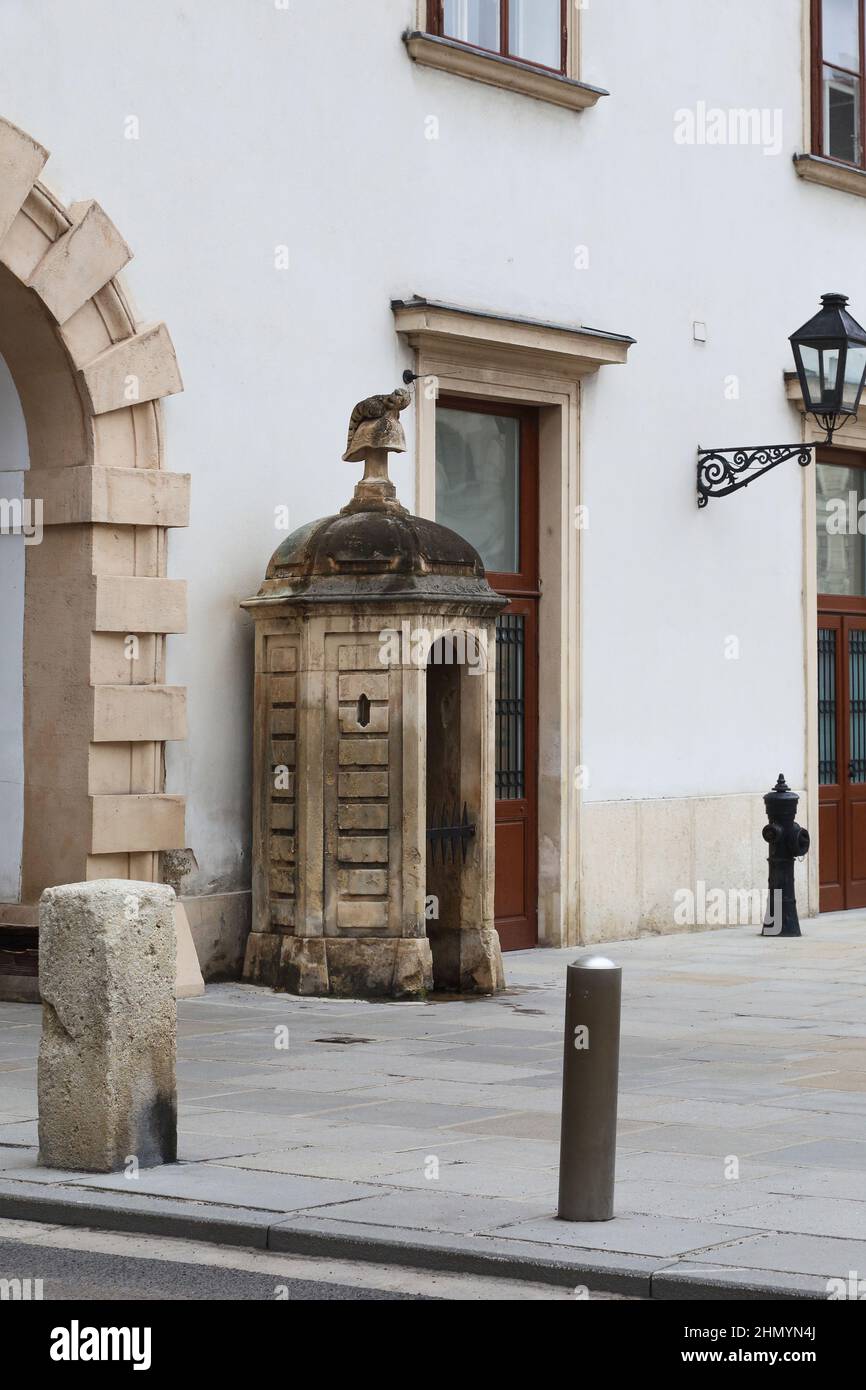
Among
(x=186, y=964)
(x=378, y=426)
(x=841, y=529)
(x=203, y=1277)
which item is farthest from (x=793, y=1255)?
(x=841, y=529)

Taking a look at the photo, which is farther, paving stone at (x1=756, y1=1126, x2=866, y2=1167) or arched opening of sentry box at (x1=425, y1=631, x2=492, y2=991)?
arched opening of sentry box at (x1=425, y1=631, x2=492, y2=991)

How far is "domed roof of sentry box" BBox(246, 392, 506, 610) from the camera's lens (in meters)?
11.5

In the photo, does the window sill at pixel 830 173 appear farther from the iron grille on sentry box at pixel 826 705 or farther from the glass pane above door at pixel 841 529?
the iron grille on sentry box at pixel 826 705

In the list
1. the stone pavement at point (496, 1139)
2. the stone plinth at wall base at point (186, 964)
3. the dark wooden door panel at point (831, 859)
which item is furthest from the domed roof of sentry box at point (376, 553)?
the dark wooden door panel at point (831, 859)

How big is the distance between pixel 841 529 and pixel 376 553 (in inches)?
291

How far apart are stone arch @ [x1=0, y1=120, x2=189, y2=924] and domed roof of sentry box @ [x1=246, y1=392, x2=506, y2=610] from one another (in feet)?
2.22

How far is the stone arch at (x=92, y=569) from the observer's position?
11.1m

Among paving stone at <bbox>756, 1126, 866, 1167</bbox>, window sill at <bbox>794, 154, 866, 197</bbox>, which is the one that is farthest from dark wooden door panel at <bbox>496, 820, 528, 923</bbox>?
paving stone at <bbox>756, 1126, 866, 1167</bbox>

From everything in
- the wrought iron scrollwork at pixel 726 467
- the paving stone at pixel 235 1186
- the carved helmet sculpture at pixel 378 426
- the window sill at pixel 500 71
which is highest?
the window sill at pixel 500 71

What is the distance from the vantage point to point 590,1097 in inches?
246

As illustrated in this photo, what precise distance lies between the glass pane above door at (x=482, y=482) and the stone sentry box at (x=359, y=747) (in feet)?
6.59

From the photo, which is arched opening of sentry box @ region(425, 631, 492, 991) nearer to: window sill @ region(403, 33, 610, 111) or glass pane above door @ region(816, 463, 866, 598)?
window sill @ region(403, 33, 610, 111)
